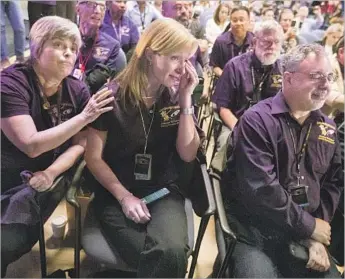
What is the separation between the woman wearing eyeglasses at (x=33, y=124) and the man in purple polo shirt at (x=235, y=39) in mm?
1880

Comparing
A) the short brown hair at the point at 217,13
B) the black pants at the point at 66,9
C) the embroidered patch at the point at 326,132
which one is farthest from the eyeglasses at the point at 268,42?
the short brown hair at the point at 217,13

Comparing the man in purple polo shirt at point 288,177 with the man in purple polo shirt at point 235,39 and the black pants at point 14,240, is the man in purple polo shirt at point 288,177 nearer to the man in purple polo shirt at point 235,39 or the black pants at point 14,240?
the black pants at point 14,240

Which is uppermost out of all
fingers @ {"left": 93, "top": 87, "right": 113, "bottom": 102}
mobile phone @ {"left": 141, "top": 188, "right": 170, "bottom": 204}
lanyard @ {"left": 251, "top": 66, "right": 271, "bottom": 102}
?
fingers @ {"left": 93, "top": 87, "right": 113, "bottom": 102}

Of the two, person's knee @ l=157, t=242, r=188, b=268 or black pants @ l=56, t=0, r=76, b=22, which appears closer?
person's knee @ l=157, t=242, r=188, b=268

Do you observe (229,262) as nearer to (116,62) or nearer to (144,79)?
(144,79)

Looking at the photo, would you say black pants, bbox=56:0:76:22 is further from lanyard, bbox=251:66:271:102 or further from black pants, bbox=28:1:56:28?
lanyard, bbox=251:66:271:102

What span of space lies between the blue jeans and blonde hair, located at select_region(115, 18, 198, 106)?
200cm

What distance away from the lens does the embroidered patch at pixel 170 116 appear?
1543mm

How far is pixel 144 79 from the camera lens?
1502mm

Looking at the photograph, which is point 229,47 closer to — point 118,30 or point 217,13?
point 118,30

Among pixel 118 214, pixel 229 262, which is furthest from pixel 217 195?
pixel 118 214

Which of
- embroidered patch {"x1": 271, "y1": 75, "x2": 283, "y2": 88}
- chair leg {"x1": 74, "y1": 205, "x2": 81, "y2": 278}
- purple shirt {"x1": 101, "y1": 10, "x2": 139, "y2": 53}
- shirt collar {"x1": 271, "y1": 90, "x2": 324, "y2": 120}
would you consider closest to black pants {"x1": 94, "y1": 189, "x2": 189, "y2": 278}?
chair leg {"x1": 74, "y1": 205, "x2": 81, "y2": 278}

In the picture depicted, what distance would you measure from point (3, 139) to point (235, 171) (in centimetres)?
92

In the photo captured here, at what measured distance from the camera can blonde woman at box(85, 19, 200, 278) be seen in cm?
136
